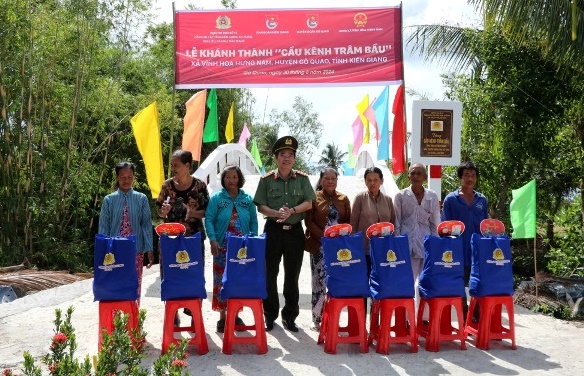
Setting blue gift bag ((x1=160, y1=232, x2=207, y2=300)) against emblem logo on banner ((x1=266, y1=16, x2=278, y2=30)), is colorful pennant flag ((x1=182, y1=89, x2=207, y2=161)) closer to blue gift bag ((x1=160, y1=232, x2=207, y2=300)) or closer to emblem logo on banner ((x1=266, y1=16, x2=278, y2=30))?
emblem logo on banner ((x1=266, y1=16, x2=278, y2=30))

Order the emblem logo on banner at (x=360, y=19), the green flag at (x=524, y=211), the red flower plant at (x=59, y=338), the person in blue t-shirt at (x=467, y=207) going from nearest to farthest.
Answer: the red flower plant at (x=59, y=338), the person in blue t-shirt at (x=467, y=207), the green flag at (x=524, y=211), the emblem logo on banner at (x=360, y=19)

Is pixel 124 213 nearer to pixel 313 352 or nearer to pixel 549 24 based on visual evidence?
pixel 313 352

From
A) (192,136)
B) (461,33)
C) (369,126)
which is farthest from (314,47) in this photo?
(369,126)

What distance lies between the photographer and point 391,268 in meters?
4.70

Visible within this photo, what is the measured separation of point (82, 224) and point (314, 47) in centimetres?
595

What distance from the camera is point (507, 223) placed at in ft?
34.4

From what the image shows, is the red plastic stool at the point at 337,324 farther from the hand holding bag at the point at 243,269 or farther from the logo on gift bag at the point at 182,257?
the logo on gift bag at the point at 182,257

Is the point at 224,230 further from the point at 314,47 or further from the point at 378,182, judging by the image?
the point at 314,47

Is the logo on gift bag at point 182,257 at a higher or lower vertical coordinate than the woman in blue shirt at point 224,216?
lower

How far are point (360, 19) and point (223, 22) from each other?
1719 mm

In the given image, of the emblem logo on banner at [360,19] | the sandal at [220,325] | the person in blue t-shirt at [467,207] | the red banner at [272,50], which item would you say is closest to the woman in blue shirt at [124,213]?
the sandal at [220,325]

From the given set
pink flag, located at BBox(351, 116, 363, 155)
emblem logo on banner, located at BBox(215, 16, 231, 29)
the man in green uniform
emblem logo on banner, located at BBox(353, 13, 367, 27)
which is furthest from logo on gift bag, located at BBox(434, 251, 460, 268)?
pink flag, located at BBox(351, 116, 363, 155)

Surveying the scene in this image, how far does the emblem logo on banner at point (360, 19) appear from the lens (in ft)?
27.2

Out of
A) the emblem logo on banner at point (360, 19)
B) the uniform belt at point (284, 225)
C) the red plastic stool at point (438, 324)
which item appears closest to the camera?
the red plastic stool at point (438, 324)
